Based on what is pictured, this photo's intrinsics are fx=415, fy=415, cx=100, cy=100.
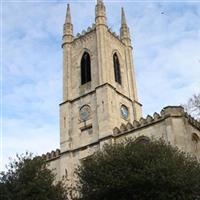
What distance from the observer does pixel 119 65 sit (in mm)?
51375

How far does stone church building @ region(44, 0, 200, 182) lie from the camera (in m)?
38.1

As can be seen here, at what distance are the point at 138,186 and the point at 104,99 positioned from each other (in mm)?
18379

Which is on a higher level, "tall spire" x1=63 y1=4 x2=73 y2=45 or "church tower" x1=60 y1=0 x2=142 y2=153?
"tall spire" x1=63 y1=4 x2=73 y2=45

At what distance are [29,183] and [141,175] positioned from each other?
8581mm

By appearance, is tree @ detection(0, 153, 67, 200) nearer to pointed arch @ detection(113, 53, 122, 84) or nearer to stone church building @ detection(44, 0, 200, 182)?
stone church building @ detection(44, 0, 200, 182)

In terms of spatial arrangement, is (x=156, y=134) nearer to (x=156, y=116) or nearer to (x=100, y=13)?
(x=156, y=116)

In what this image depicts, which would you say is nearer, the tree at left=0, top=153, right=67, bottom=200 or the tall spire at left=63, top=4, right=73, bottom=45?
the tree at left=0, top=153, right=67, bottom=200

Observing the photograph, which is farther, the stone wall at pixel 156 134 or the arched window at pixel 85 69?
the arched window at pixel 85 69

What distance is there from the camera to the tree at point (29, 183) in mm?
29828

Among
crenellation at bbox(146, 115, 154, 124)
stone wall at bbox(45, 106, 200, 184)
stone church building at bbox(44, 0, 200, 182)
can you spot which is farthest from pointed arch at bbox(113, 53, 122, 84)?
crenellation at bbox(146, 115, 154, 124)

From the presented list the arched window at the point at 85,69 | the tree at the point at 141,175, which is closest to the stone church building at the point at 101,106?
the arched window at the point at 85,69

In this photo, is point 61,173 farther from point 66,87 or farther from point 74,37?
point 74,37

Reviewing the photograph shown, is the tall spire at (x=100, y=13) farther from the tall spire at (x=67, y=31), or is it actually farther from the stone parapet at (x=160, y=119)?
the stone parapet at (x=160, y=119)

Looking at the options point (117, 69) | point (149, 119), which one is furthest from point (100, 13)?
point (149, 119)
